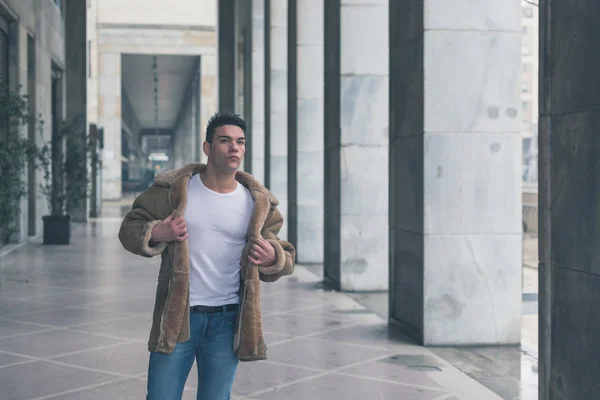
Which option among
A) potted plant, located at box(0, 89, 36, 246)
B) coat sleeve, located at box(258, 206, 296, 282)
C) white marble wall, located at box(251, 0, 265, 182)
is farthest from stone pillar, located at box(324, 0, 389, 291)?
white marble wall, located at box(251, 0, 265, 182)

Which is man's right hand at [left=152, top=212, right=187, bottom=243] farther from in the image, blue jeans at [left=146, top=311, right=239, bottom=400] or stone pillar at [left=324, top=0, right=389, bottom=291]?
stone pillar at [left=324, top=0, right=389, bottom=291]

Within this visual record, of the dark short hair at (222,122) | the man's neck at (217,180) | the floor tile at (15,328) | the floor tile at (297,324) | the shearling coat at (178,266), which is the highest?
the dark short hair at (222,122)

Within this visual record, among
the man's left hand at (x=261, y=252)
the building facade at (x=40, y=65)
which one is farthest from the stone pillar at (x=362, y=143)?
the man's left hand at (x=261, y=252)

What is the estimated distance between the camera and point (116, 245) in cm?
1762

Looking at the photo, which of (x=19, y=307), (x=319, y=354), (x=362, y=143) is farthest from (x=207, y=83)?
(x=319, y=354)

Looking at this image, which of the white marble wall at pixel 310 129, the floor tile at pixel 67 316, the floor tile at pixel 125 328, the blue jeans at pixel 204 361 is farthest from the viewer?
the white marble wall at pixel 310 129

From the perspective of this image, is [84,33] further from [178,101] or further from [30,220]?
[178,101]

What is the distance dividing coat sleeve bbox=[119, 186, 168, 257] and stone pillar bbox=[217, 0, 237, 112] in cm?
2326

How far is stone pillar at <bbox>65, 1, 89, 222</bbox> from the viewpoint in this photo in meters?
25.9

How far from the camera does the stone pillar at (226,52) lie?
26.8m

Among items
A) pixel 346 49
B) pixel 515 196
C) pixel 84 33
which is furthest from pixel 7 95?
pixel 84 33

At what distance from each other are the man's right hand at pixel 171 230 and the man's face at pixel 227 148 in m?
0.29

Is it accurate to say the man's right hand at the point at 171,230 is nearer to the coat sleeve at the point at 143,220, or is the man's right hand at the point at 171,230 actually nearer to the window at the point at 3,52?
the coat sleeve at the point at 143,220
